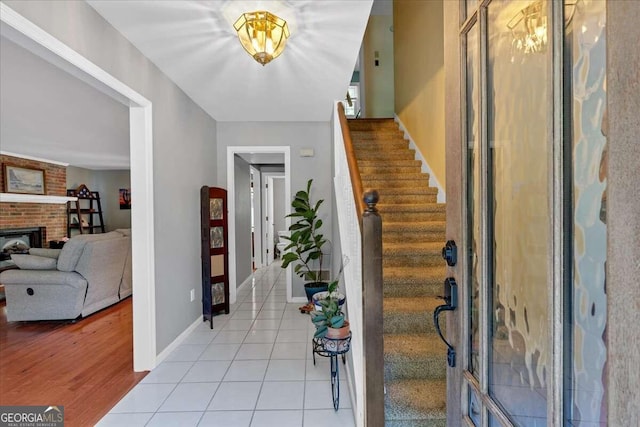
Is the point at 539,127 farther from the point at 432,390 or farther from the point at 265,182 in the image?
the point at 265,182

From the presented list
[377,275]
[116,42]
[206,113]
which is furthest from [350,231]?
[206,113]

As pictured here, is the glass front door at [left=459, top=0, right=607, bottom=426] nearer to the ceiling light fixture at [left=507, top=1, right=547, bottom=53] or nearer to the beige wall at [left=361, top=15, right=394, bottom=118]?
the ceiling light fixture at [left=507, top=1, right=547, bottom=53]

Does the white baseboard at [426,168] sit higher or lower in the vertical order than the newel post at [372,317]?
higher

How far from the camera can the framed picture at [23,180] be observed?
5926 millimetres

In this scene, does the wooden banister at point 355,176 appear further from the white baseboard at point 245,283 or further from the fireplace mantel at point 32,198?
the fireplace mantel at point 32,198

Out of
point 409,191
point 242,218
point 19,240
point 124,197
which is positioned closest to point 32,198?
point 19,240

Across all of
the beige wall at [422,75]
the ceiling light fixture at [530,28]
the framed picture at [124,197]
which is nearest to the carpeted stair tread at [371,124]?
the beige wall at [422,75]

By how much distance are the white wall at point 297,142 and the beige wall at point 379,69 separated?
4.95 ft

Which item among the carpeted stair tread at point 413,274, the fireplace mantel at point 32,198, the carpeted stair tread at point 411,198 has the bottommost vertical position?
the carpeted stair tread at point 413,274

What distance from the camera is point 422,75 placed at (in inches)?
143

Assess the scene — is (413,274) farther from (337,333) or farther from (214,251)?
(214,251)

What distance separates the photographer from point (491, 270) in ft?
2.78

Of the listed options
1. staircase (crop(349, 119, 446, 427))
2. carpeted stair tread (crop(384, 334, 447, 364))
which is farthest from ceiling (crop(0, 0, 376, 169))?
carpeted stair tread (crop(384, 334, 447, 364))

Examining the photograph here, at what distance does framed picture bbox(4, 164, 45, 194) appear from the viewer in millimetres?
5926
